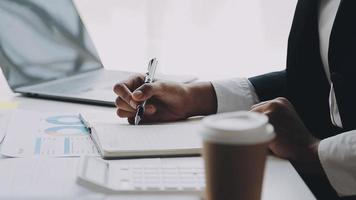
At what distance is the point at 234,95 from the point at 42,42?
1.87 ft

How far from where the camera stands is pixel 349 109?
111cm

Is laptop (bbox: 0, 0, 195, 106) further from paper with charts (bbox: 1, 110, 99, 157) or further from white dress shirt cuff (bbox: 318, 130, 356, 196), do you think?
white dress shirt cuff (bbox: 318, 130, 356, 196)

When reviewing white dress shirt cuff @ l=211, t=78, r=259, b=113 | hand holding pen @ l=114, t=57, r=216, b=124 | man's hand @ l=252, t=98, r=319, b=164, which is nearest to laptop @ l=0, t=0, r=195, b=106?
hand holding pen @ l=114, t=57, r=216, b=124

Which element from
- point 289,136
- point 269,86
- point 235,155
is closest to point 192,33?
point 269,86

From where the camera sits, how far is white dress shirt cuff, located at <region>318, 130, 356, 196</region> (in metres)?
0.89

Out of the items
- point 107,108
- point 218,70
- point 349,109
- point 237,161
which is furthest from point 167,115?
point 218,70

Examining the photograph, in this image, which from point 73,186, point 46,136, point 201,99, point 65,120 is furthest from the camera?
point 201,99

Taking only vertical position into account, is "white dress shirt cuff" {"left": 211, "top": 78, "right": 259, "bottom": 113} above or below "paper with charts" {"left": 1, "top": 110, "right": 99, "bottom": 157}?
above

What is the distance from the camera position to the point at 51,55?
4.99 ft

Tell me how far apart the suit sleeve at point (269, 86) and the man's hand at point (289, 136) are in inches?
12.2

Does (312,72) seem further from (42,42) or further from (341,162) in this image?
(42,42)

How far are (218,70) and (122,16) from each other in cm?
43

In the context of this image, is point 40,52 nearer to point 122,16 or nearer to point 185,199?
point 122,16

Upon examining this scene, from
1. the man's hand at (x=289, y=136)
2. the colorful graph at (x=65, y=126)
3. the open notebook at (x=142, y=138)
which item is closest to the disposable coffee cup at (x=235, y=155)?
the open notebook at (x=142, y=138)
